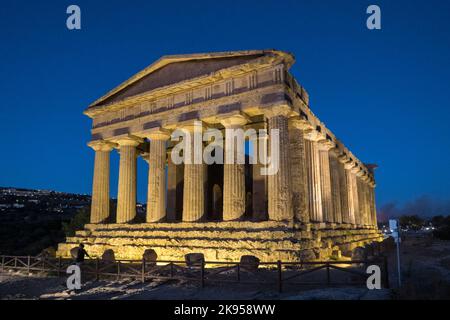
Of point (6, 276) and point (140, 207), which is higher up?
point (140, 207)

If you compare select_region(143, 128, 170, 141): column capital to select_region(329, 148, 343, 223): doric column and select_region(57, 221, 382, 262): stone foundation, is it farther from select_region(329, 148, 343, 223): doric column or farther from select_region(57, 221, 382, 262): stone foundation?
select_region(329, 148, 343, 223): doric column

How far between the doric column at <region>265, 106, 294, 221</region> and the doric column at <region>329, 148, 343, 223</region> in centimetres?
1061

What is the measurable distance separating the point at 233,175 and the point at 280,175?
2785 millimetres

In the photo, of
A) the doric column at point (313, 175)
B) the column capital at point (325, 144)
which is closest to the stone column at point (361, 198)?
the column capital at point (325, 144)

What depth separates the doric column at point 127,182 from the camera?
23.8 metres

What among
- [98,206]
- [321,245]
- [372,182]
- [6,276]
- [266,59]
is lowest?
[6,276]

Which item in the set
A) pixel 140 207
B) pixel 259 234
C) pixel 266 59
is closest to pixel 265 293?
pixel 259 234

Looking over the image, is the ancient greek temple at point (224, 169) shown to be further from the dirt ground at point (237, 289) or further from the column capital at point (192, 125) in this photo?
the dirt ground at point (237, 289)

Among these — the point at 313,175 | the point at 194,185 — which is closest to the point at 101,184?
the point at 194,185

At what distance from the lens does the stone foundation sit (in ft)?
53.0
